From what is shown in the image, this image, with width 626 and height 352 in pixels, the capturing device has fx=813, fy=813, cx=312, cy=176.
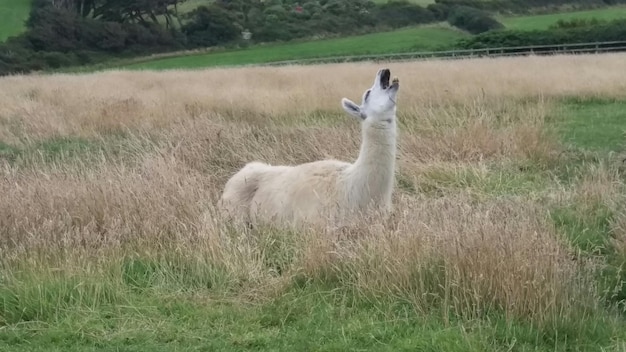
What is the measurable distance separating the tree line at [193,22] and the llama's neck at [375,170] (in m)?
41.1

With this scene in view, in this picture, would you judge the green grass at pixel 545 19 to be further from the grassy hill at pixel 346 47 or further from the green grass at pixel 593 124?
the green grass at pixel 593 124

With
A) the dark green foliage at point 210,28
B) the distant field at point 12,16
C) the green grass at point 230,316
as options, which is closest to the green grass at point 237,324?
the green grass at point 230,316

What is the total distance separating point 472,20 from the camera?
5603 centimetres

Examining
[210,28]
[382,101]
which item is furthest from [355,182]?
[210,28]

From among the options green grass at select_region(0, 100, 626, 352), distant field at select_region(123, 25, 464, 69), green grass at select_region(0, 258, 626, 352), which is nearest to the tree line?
distant field at select_region(123, 25, 464, 69)

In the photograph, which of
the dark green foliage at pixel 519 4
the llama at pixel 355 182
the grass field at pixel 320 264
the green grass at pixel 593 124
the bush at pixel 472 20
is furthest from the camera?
the dark green foliage at pixel 519 4

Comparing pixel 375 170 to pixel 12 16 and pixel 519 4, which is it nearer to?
pixel 12 16

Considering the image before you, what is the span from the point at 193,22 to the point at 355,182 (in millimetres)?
51032

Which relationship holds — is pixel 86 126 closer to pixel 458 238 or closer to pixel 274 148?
pixel 274 148

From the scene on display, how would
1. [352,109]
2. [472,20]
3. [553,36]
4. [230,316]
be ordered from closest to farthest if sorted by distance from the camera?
[230,316] < [352,109] < [553,36] < [472,20]

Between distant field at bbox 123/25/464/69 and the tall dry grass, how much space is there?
2971 centimetres

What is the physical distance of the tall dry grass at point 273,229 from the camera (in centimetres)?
503

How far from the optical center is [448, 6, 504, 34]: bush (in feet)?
178

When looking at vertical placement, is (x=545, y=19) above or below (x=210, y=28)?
below
